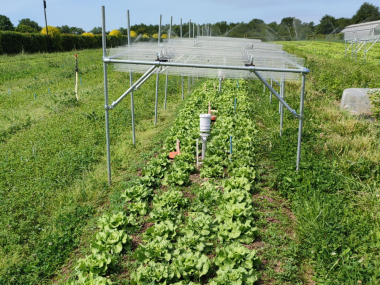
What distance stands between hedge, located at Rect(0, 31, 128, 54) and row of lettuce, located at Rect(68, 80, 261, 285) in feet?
78.4

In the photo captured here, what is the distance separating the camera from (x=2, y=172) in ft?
21.0

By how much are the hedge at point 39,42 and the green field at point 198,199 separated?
22071 millimetres

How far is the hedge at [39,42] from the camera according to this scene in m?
29.9

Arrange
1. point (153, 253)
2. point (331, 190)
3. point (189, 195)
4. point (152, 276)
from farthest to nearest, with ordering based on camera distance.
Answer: point (189, 195) → point (331, 190) → point (153, 253) → point (152, 276)

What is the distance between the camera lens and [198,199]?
17.1 ft

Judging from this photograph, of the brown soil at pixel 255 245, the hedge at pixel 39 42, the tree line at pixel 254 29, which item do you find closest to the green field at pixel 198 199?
the brown soil at pixel 255 245

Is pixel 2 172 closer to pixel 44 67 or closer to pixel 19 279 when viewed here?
pixel 19 279

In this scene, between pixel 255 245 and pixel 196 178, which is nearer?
pixel 255 245

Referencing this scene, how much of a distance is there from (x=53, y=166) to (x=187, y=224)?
11.6 feet

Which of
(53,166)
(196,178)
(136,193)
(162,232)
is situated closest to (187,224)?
(162,232)

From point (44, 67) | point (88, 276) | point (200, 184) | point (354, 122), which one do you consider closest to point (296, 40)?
point (44, 67)

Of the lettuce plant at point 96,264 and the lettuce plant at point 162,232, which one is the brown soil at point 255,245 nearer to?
the lettuce plant at point 162,232

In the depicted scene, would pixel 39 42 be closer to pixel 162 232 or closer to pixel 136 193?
pixel 136 193

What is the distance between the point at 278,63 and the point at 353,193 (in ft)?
9.35
